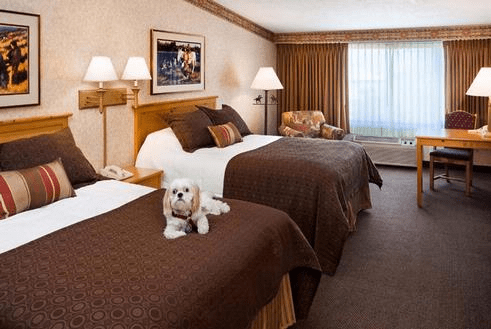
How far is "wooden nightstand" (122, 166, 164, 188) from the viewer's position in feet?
12.4

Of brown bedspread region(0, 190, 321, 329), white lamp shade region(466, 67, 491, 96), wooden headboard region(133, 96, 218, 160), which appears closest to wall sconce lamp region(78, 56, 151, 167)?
wooden headboard region(133, 96, 218, 160)

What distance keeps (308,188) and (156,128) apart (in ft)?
6.56

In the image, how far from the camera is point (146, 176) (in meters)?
A: 3.85

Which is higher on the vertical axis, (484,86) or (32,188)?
(484,86)

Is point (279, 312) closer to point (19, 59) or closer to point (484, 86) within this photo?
point (19, 59)

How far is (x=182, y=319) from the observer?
148 centimetres

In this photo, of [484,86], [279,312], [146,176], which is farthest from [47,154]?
[484,86]

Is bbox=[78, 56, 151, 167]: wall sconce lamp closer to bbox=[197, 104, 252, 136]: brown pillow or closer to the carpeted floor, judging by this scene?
bbox=[197, 104, 252, 136]: brown pillow

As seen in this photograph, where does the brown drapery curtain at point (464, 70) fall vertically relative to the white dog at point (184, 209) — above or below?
above

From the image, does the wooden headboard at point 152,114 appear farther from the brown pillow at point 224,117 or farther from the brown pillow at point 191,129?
the brown pillow at point 224,117

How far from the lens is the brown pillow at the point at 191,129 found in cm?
441

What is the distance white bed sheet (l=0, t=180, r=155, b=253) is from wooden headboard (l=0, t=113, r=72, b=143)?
67 centimetres

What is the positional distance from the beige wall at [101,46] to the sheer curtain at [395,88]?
103 inches

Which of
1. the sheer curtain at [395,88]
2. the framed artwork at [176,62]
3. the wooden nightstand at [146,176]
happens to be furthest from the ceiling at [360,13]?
the wooden nightstand at [146,176]
